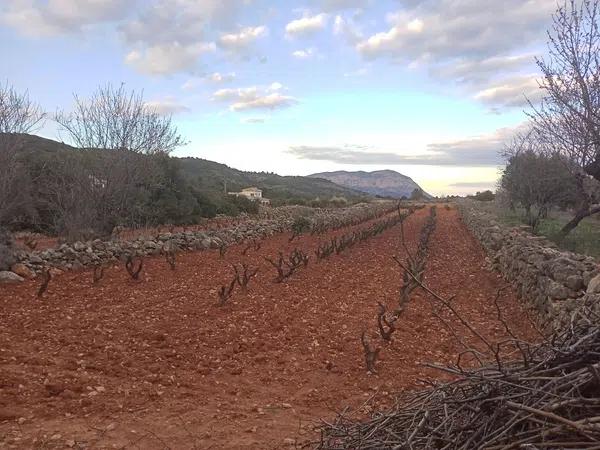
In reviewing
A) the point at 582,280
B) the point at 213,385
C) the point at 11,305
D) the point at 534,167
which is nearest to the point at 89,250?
the point at 11,305

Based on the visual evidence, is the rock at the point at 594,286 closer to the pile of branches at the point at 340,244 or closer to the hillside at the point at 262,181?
the pile of branches at the point at 340,244

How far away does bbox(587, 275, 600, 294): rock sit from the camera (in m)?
6.47

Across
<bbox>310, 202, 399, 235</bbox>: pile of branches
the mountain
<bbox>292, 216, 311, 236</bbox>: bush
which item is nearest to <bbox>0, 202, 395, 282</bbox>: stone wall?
<bbox>292, 216, 311, 236</bbox>: bush

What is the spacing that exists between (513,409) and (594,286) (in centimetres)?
517

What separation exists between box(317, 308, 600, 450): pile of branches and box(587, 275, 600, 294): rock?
417 cm

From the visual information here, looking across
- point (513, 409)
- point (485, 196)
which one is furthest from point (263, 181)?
point (513, 409)

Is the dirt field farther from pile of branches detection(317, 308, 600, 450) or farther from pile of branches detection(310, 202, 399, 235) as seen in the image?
pile of branches detection(310, 202, 399, 235)

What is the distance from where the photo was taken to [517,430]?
2145 mm

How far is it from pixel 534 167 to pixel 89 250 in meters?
18.6

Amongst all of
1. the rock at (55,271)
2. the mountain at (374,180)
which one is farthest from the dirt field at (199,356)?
the mountain at (374,180)

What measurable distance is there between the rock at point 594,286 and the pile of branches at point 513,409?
4.17 m

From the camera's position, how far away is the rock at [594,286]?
6.47 meters

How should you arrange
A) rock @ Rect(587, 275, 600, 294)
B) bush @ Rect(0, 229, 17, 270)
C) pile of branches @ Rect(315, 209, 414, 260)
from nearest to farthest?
1. rock @ Rect(587, 275, 600, 294)
2. bush @ Rect(0, 229, 17, 270)
3. pile of branches @ Rect(315, 209, 414, 260)

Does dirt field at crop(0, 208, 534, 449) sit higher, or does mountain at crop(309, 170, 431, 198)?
mountain at crop(309, 170, 431, 198)
